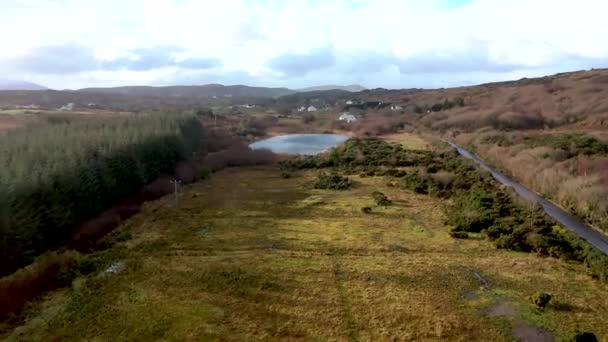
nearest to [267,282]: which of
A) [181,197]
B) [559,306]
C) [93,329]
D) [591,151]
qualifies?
[93,329]

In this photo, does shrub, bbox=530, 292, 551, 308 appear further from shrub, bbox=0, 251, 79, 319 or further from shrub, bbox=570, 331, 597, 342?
shrub, bbox=0, 251, 79, 319

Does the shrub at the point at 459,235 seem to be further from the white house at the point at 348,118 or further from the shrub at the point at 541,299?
the white house at the point at 348,118

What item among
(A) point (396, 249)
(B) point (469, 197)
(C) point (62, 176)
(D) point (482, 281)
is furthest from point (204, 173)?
(D) point (482, 281)

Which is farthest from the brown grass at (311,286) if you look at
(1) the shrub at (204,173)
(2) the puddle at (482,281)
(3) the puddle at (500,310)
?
(1) the shrub at (204,173)

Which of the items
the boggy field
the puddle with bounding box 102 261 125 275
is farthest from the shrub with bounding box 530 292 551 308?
the puddle with bounding box 102 261 125 275

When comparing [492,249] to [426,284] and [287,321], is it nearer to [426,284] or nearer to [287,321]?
[426,284]

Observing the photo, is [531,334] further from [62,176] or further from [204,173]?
[204,173]
